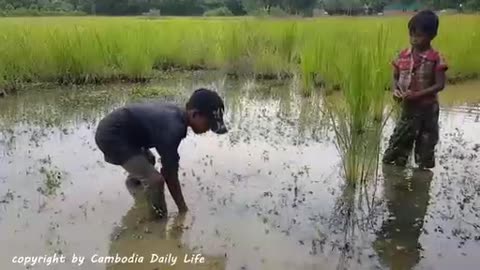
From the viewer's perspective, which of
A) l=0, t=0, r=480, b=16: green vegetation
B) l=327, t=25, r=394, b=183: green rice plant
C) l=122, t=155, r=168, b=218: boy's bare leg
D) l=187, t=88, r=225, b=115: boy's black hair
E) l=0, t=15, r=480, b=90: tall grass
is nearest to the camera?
l=187, t=88, r=225, b=115: boy's black hair

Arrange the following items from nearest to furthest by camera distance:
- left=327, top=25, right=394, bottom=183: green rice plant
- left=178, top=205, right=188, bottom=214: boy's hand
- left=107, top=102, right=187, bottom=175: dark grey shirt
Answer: left=107, top=102, right=187, bottom=175: dark grey shirt, left=178, top=205, right=188, bottom=214: boy's hand, left=327, top=25, right=394, bottom=183: green rice plant

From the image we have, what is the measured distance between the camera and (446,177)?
4.23 m

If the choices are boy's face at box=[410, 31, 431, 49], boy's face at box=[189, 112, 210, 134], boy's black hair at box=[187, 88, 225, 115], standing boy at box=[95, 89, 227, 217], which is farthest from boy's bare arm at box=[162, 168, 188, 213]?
boy's face at box=[410, 31, 431, 49]

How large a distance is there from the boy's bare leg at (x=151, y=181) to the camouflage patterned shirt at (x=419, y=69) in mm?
2134

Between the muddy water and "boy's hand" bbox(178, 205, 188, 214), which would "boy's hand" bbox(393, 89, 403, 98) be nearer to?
the muddy water

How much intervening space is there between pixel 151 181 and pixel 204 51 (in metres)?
7.64

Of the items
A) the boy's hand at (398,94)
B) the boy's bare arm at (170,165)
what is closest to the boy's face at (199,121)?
the boy's bare arm at (170,165)

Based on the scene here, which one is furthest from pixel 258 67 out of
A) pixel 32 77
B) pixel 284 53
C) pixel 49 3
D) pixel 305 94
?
pixel 49 3

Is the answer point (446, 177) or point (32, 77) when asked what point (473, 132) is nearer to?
point (446, 177)

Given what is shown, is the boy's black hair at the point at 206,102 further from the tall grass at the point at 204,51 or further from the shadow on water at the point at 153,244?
the tall grass at the point at 204,51

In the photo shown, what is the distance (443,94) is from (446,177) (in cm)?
412

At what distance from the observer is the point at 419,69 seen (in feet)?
13.5

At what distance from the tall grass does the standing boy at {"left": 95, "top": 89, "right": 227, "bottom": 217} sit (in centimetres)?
367

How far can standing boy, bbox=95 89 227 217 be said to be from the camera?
10.2 ft
